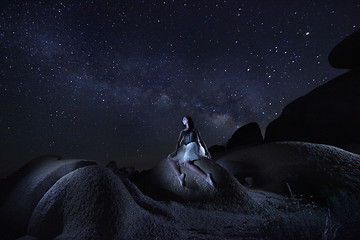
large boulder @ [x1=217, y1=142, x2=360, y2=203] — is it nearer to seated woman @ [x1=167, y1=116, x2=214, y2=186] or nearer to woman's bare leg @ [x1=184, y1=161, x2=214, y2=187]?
woman's bare leg @ [x1=184, y1=161, x2=214, y2=187]

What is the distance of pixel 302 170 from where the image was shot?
673 centimetres

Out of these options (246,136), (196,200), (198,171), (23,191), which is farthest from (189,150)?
(246,136)

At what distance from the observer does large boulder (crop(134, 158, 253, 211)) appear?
5082 millimetres

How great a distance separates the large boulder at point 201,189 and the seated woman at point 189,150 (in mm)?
199

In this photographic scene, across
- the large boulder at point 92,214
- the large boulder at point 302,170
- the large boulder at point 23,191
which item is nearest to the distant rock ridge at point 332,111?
the large boulder at point 302,170

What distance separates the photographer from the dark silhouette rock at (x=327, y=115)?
42.7 ft

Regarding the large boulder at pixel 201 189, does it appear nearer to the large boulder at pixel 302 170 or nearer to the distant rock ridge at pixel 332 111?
the large boulder at pixel 302 170

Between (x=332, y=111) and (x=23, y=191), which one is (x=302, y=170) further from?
(x=332, y=111)

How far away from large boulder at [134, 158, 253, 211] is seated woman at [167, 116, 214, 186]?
7.8 inches

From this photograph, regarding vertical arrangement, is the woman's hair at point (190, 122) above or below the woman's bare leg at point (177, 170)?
above

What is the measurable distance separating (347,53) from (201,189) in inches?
721

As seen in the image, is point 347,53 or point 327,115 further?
point 347,53

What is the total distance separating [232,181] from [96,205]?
13.2ft

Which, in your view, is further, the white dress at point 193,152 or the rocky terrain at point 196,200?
the white dress at point 193,152
